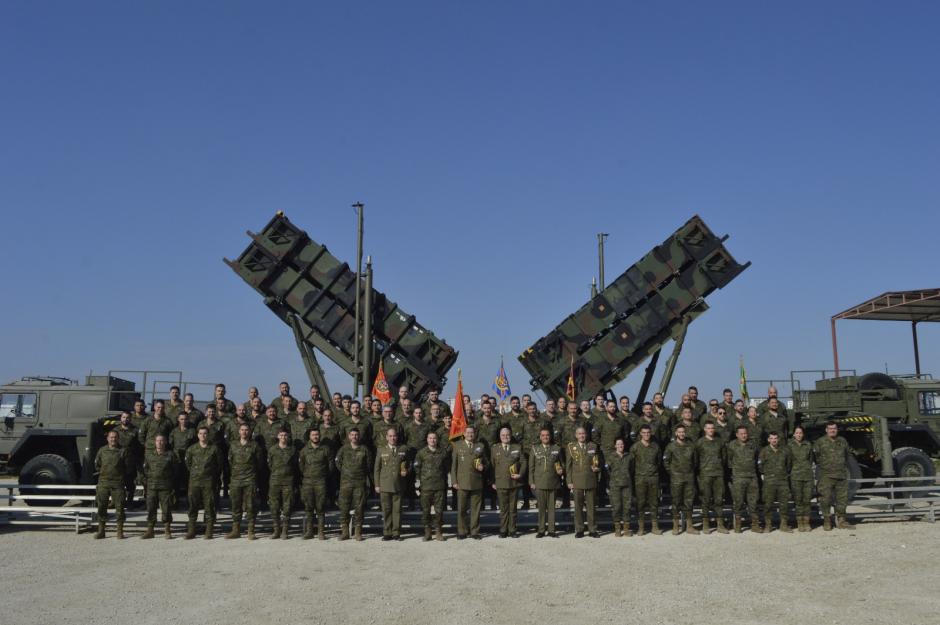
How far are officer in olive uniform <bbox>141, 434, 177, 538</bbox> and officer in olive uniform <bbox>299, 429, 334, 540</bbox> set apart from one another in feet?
5.73

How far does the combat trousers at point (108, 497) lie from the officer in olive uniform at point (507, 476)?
4.99m

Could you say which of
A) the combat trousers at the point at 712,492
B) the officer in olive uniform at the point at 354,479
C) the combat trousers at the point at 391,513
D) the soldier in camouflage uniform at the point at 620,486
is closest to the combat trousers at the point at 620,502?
the soldier in camouflage uniform at the point at 620,486

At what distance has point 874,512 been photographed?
11023 mm

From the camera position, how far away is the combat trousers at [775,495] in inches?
395

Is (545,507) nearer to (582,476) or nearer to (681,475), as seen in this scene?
(582,476)

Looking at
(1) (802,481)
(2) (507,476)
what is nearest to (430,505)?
(2) (507,476)

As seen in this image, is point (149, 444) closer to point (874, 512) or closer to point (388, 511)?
point (388, 511)

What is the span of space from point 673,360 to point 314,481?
26.6ft

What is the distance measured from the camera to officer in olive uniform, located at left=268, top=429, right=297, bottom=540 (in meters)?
9.72

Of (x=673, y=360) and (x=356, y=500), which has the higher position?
(x=673, y=360)

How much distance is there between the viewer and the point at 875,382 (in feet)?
47.5

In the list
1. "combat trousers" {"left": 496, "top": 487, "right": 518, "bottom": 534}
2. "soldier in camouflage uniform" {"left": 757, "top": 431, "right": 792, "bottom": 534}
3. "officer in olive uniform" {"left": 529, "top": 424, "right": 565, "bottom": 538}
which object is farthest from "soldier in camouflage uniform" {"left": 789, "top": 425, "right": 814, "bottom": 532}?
"combat trousers" {"left": 496, "top": 487, "right": 518, "bottom": 534}

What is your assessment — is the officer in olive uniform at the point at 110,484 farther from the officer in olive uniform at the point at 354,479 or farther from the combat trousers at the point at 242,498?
the officer in olive uniform at the point at 354,479

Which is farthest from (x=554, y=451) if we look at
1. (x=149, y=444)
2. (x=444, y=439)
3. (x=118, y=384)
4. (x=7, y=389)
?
(x=7, y=389)
